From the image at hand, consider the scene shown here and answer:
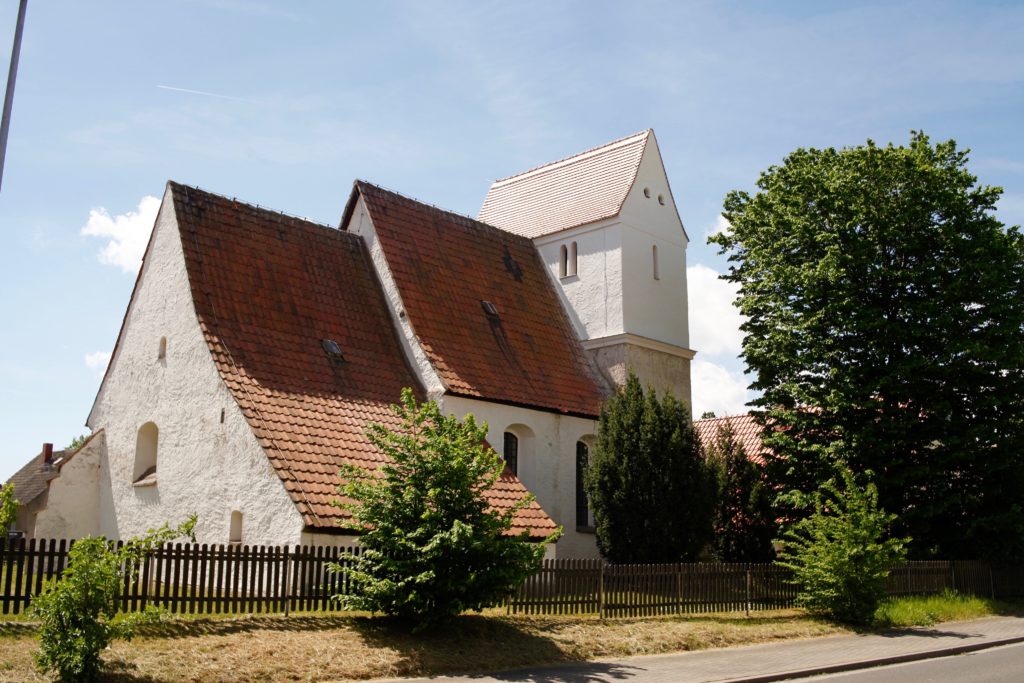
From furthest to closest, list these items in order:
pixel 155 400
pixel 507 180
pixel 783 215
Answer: pixel 507 180
pixel 783 215
pixel 155 400

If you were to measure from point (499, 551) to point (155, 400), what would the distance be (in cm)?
1057

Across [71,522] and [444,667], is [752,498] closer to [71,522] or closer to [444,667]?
[444,667]

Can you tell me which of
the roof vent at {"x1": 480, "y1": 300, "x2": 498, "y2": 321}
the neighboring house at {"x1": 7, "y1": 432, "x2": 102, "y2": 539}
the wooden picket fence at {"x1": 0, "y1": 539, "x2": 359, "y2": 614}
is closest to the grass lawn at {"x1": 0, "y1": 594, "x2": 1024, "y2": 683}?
the wooden picket fence at {"x1": 0, "y1": 539, "x2": 359, "y2": 614}

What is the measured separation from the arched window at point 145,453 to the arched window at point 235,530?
361cm

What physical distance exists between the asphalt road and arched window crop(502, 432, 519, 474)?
1110cm

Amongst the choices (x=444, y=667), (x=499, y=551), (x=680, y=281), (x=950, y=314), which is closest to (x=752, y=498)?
(x=950, y=314)

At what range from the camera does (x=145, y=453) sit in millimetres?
20969

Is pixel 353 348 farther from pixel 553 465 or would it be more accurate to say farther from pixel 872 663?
pixel 872 663

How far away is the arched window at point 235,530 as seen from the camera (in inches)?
700

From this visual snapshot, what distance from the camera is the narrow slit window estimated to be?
2350 cm

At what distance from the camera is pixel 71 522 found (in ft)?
69.3

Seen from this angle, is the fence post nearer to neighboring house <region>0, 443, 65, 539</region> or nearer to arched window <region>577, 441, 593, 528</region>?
arched window <region>577, 441, 593, 528</region>

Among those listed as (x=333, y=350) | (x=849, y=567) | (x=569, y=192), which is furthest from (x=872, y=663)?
(x=569, y=192)

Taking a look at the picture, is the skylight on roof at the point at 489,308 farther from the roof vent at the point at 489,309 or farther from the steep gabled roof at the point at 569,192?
the steep gabled roof at the point at 569,192
